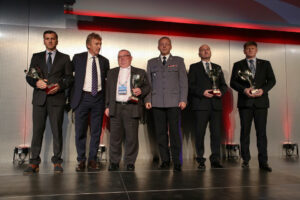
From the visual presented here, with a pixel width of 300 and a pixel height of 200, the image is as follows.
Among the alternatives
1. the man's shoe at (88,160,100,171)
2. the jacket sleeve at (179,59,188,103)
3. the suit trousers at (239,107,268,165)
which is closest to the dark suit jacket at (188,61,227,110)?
the jacket sleeve at (179,59,188,103)

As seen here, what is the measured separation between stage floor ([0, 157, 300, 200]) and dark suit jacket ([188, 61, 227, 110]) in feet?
3.01

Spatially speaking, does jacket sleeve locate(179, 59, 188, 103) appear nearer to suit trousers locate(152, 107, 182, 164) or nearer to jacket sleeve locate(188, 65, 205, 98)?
suit trousers locate(152, 107, 182, 164)

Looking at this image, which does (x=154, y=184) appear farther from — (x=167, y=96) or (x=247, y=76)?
(x=247, y=76)

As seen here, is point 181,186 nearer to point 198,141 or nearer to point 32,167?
point 198,141

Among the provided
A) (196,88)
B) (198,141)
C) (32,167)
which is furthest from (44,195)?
(196,88)

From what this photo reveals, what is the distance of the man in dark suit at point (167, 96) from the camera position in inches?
145

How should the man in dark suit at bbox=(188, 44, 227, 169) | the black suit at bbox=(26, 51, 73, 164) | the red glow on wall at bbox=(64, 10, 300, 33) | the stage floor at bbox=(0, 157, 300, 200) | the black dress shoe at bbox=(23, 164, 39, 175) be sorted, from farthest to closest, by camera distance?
1. the red glow on wall at bbox=(64, 10, 300, 33)
2. the man in dark suit at bbox=(188, 44, 227, 169)
3. the black suit at bbox=(26, 51, 73, 164)
4. the black dress shoe at bbox=(23, 164, 39, 175)
5. the stage floor at bbox=(0, 157, 300, 200)

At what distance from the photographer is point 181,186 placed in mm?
2703

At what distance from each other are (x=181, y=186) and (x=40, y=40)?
3582mm

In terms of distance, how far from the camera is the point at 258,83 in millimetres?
3914

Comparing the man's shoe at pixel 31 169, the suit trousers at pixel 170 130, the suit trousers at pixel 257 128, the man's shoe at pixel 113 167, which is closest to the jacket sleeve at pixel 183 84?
the suit trousers at pixel 170 130

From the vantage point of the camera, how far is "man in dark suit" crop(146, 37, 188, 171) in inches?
145

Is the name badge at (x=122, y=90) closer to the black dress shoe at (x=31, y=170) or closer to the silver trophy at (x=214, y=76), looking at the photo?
the silver trophy at (x=214, y=76)

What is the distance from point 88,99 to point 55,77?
0.52 meters
